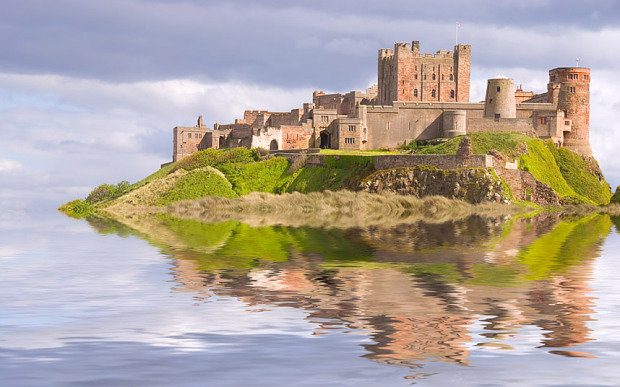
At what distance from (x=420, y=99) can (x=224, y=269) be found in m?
91.5

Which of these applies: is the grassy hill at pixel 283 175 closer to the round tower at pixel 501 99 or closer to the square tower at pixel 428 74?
the round tower at pixel 501 99

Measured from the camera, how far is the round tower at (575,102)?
107m

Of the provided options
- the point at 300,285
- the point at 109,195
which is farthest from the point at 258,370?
the point at 109,195

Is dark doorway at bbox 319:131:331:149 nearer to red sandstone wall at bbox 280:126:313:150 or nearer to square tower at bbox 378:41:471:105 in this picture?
red sandstone wall at bbox 280:126:313:150

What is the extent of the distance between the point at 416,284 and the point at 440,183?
193ft

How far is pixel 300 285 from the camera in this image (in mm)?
20625

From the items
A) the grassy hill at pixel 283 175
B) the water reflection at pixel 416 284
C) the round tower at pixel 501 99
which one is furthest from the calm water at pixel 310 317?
the round tower at pixel 501 99

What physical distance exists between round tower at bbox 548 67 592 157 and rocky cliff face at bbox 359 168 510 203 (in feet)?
115

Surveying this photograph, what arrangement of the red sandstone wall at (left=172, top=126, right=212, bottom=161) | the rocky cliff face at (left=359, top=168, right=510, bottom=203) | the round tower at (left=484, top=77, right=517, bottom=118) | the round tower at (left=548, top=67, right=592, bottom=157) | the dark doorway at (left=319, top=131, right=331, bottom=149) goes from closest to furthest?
the rocky cliff face at (left=359, top=168, right=510, bottom=203) < the round tower at (left=484, top=77, right=517, bottom=118) < the dark doorway at (left=319, top=131, right=331, bottom=149) < the round tower at (left=548, top=67, right=592, bottom=157) < the red sandstone wall at (left=172, top=126, right=212, bottom=161)

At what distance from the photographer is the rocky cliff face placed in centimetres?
7675

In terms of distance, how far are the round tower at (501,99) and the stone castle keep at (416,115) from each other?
0.14 meters

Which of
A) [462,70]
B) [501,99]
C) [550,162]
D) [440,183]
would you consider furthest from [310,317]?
[462,70]

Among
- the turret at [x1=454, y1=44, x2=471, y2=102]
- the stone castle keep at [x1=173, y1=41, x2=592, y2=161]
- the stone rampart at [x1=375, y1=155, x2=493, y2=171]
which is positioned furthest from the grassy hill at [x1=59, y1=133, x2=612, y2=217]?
the turret at [x1=454, y1=44, x2=471, y2=102]

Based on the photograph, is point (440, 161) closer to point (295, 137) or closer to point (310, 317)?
point (295, 137)
